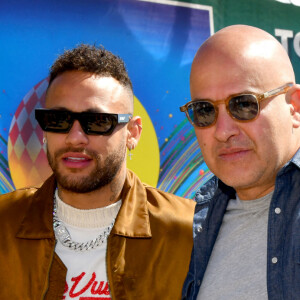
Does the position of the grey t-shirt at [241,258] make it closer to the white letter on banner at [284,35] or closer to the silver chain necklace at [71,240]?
the silver chain necklace at [71,240]

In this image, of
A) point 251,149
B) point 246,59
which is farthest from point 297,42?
point 251,149

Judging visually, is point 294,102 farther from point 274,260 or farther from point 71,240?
point 71,240

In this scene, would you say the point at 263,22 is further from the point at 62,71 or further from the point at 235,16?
the point at 62,71

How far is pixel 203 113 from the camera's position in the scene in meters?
1.82

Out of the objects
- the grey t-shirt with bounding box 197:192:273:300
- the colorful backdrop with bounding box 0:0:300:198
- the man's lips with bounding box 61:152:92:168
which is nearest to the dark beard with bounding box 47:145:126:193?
the man's lips with bounding box 61:152:92:168

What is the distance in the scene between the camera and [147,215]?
8.11ft

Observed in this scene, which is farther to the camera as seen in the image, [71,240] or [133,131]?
[133,131]

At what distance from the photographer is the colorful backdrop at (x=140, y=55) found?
271cm

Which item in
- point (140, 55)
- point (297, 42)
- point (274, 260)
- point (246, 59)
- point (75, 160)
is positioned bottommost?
point (274, 260)

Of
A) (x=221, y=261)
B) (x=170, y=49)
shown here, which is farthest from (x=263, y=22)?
(x=221, y=261)

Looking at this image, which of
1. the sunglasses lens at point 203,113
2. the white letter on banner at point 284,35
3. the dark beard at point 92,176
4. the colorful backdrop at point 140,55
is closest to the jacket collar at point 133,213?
the dark beard at point 92,176

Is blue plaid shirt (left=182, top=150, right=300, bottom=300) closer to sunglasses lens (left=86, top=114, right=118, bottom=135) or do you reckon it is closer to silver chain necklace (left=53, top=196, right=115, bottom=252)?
silver chain necklace (left=53, top=196, right=115, bottom=252)

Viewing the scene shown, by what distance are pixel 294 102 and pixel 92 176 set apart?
3.70 ft

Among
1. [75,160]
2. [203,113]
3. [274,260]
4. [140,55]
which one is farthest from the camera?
[140,55]
